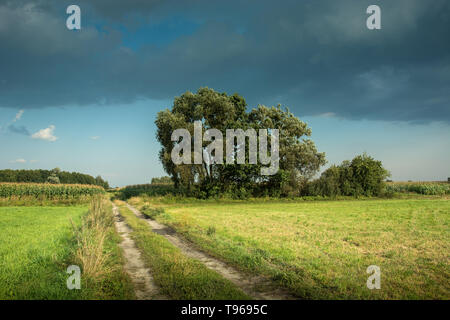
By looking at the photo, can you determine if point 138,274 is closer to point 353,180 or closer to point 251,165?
point 251,165

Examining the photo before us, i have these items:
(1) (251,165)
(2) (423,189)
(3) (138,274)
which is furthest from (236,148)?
(2) (423,189)

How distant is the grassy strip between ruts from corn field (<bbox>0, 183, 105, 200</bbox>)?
109 feet

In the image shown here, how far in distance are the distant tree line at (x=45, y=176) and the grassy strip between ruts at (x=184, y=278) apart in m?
80.7

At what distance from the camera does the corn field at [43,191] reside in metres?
34.0

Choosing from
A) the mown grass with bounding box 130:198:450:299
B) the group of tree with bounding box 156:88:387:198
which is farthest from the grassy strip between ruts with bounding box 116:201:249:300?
the group of tree with bounding box 156:88:387:198

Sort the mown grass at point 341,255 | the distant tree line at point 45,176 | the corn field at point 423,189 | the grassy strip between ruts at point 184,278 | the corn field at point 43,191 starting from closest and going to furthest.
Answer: the grassy strip between ruts at point 184,278 < the mown grass at point 341,255 < the corn field at point 43,191 < the corn field at point 423,189 < the distant tree line at point 45,176

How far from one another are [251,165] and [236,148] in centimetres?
292

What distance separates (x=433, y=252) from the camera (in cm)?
882

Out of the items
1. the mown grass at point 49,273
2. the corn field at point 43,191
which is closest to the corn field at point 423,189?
the corn field at point 43,191

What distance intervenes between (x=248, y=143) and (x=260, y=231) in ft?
74.0

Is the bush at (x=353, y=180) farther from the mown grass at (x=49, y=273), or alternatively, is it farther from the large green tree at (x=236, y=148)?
the mown grass at (x=49, y=273)

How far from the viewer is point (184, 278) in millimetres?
6543

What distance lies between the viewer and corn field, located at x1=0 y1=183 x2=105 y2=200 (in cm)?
3401

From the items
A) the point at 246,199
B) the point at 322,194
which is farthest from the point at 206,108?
the point at 322,194
